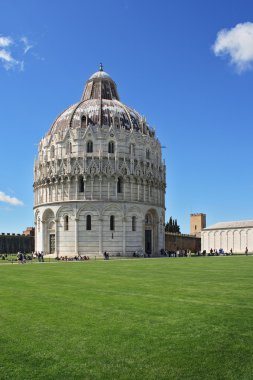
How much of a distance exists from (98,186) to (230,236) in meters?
37.6

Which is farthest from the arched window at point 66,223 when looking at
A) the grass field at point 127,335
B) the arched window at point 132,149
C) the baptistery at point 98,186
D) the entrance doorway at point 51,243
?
the grass field at point 127,335

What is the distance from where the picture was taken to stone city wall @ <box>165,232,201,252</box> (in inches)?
4018

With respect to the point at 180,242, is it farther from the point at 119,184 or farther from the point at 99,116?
the point at 99,116

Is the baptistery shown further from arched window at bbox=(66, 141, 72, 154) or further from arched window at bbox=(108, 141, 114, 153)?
arched window at bbox=(66, 141, 72, 154)

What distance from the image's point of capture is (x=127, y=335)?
34.3 ft

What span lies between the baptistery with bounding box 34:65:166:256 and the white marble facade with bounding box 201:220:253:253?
21660 millimetres

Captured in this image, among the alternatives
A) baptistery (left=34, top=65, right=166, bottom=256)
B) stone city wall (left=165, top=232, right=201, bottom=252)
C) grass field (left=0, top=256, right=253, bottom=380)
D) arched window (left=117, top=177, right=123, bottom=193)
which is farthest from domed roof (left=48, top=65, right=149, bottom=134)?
grass field (left=0, top=256, right=253, bottom=380)

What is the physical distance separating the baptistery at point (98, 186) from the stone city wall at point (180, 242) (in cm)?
2219

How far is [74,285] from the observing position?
21.1 metres

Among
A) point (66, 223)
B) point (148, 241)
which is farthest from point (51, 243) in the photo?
point (148, 241)

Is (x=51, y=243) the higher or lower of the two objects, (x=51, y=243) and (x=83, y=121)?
the lower

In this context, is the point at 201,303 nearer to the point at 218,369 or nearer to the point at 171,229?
the point at 218,369

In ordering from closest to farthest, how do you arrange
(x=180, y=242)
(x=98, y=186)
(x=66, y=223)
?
(x=98, y=186) < (x=66, y=223) < (x=180, y=242)

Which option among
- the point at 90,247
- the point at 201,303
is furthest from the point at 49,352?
the point at 90,247
